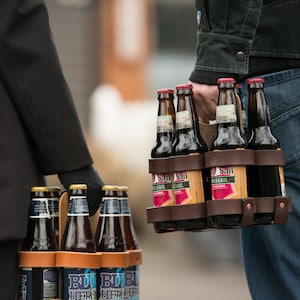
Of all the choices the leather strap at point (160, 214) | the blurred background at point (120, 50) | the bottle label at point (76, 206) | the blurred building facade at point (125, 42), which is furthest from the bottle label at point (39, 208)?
the blurred building facade at point (125, 42)

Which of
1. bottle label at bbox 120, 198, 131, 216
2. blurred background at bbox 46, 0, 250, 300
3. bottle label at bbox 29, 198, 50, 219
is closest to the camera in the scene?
bottle label at bbox 29, 198, 50, 219

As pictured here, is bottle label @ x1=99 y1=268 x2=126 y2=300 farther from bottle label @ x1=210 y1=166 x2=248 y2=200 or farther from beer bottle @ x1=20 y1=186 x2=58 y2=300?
bottle label @ x1=210 y1=166 x2=248 y2=200

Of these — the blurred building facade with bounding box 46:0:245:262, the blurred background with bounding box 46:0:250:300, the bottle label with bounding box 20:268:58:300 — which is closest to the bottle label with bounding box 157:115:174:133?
the bottle label with bounding box 20:268:58:300

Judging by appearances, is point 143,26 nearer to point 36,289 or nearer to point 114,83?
point 114,83

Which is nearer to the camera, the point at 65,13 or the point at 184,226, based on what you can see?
the point at 184,226

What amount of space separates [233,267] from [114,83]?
7357mm

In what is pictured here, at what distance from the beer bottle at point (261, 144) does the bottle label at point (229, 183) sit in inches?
2.4

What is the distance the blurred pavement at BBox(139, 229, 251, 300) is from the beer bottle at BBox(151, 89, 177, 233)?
17.5 feet

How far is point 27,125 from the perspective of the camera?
11.2 ft

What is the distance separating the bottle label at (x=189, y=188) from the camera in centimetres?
324

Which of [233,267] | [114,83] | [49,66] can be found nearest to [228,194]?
[49,66]

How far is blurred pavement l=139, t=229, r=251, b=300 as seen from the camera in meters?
9.06

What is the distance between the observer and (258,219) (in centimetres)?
322

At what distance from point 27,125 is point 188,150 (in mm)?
634
